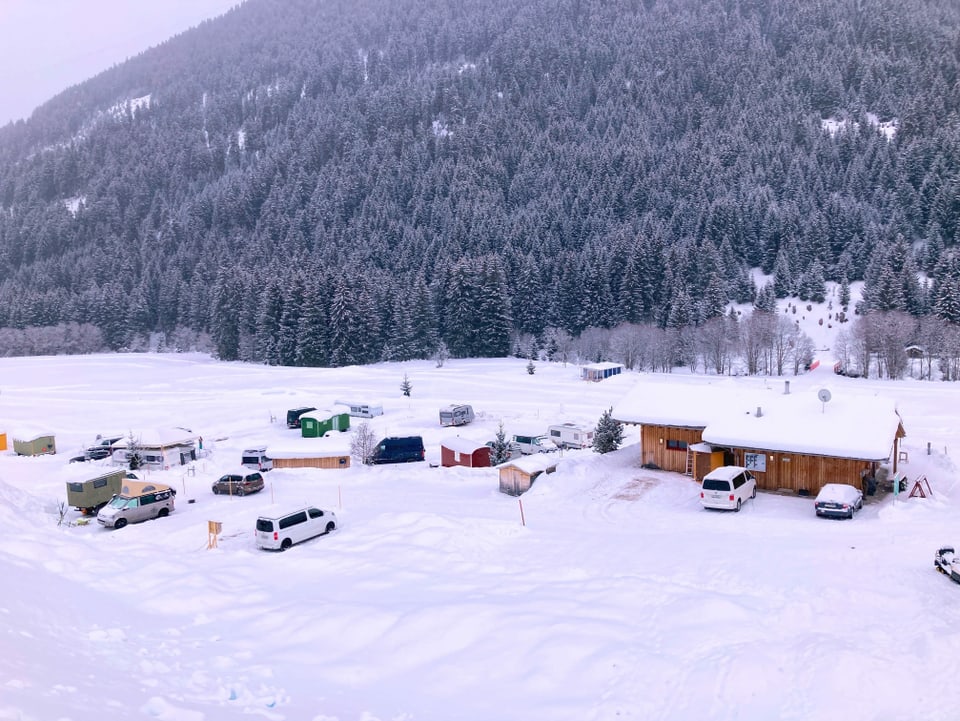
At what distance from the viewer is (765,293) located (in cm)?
9188

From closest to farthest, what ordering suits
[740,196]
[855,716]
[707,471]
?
1. [855,716]
2. [707,471]
3. [740,196]

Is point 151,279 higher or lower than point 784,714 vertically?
higher

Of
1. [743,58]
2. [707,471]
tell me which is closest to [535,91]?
[743,58]

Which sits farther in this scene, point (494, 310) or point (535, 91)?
point (535, 91)

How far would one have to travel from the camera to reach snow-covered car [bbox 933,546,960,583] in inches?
569

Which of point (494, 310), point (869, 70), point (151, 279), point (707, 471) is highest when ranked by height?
point (869, 70)

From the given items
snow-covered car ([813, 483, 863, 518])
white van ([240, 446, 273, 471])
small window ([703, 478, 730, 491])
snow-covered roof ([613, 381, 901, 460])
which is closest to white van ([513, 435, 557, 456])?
snow-covered roof ([613, 381, 901, 460])

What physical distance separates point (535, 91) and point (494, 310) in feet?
393

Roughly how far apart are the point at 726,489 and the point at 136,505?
21.2m

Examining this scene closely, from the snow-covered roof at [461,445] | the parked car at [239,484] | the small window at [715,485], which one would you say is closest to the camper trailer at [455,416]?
the snow-covered roof at [461,445]

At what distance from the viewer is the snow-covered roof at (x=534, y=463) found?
2798cm

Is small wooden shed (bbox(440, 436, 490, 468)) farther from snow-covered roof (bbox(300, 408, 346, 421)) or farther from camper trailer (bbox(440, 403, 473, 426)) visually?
snow-covered roof (bbox(300, 408, 346, 421))

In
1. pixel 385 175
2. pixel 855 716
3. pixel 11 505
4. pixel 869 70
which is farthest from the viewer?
pixel 385 175

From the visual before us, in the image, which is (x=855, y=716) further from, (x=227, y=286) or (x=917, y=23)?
(x=917, y=23)
